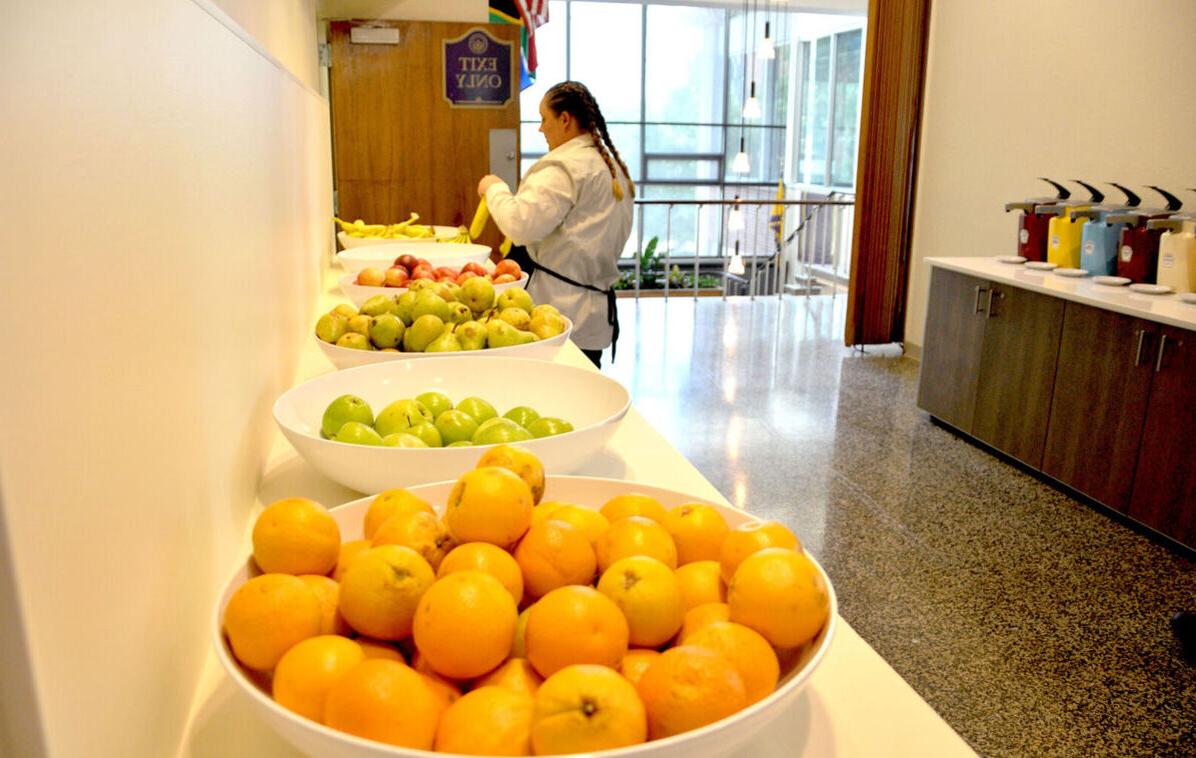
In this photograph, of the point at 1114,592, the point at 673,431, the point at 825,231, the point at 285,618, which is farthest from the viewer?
the point at 825,231

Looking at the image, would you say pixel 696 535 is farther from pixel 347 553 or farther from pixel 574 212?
pixel 574 212

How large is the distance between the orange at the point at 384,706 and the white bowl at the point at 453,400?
0.47 metres

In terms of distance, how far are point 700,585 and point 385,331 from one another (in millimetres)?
1055

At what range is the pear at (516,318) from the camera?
1.80 m

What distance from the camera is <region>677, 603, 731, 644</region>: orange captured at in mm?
709

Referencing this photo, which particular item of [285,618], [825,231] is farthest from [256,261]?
[825,231]

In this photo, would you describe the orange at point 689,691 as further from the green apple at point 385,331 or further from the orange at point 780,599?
the green apple at point 385,331

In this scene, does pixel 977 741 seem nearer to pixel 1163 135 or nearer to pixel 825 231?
pixel 1163 135

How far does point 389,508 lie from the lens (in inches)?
34.0

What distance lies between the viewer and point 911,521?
11.6 feet

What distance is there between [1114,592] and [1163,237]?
1.59m

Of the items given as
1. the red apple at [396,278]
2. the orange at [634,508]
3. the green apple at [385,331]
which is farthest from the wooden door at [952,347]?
the orange at [634,508]

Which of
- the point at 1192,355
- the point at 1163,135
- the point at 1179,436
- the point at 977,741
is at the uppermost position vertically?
the point at 1163,135

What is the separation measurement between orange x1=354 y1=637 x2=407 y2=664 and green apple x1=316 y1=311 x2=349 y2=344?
3.51ft
